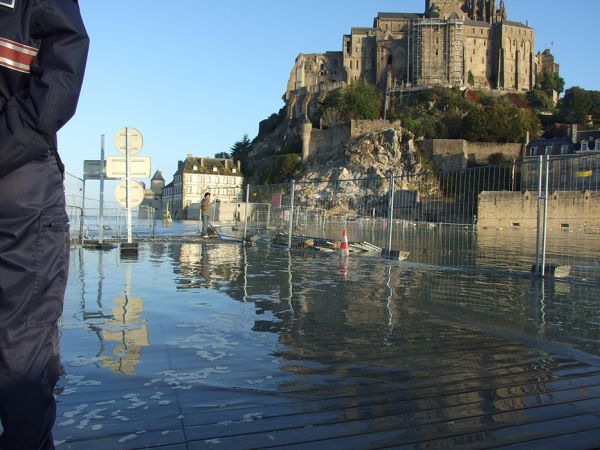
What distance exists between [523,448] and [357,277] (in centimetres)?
626

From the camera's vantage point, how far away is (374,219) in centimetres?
1777

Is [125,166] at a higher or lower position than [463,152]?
lower

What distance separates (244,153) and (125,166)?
310ft

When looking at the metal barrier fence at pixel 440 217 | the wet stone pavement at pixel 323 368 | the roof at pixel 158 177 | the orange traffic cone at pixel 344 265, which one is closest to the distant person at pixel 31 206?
the wet stone pavement at pixel 323 368

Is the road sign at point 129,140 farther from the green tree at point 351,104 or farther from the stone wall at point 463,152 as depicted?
the green tree at point 351,104

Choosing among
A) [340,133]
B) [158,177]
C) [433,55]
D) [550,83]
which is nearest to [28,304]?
[340,133]

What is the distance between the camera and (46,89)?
1801 millimetres

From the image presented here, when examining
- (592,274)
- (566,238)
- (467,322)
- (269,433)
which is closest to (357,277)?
(467,322)

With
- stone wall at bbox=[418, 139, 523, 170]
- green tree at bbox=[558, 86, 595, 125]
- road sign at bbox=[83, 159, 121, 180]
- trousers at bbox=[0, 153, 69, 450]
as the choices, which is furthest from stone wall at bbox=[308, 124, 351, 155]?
trousers at bbox=[0, 153, 69, 450]

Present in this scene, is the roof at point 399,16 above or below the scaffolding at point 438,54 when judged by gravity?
above

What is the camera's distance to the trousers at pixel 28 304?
1.76 m

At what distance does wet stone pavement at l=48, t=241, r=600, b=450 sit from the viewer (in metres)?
2.50

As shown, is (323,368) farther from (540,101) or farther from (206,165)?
(540,101)

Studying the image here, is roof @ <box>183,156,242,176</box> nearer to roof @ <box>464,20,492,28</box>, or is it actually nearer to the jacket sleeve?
roof @ <box>464,20,492,28</box>
